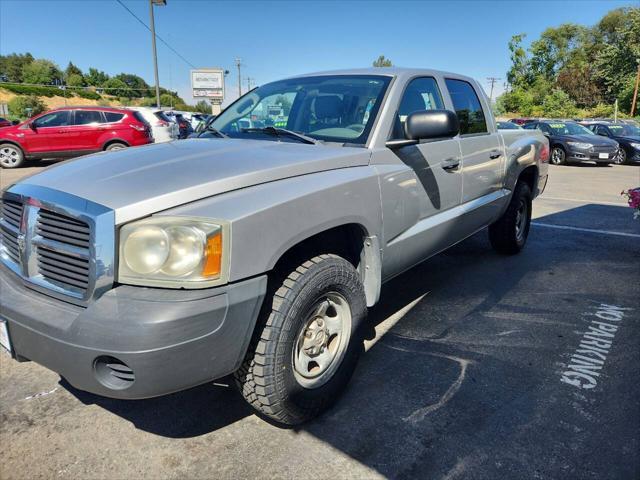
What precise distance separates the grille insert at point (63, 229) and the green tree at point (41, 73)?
105077mm

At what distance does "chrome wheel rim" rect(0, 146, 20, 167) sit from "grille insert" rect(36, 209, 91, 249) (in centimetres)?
1414

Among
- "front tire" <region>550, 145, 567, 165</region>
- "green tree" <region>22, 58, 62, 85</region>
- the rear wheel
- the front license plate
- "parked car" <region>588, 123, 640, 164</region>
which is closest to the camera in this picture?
the front license plate

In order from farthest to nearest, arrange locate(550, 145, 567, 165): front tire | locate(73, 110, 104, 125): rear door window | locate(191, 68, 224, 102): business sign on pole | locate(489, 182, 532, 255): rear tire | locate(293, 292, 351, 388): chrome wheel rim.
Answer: locate(191, 68, 224, 102): business sign on pole < locate(550, 145, 567, 165): front tire < locate(73, 110, 104, 125): rear door window < locate(489, 182, 532, 255): rear tire < locate(293, 292, 351, 388): chrome wheel rim

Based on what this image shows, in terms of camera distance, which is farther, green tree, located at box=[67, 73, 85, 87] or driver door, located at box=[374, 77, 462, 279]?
green tree, located at box=[67, 73, 85, 87]

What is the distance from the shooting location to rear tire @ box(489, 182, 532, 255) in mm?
4944

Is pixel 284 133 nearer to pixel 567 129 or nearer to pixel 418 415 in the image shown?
pixel 418 415

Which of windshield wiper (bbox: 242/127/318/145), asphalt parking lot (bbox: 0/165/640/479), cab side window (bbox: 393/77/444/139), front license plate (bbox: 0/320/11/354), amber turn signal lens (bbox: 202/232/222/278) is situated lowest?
asphalt parking lot (bbox: 0/165/640/479)

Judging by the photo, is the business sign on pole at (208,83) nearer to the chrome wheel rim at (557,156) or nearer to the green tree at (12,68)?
the chrome wheel rim at (557,156)

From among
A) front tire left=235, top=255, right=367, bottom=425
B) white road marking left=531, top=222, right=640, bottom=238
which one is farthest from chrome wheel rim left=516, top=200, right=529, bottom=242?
front tire left=235, top=255, right=367, bottom=425

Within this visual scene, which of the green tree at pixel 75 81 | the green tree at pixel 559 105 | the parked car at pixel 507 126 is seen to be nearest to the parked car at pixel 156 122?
the parked car at pixel 507 126

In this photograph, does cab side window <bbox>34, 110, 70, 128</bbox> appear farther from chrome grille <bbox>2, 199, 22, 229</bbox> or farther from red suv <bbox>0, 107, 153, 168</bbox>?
chrome grille <bbox>2, 199, 22, 229</bbox>

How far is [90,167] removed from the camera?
2293 millimetres

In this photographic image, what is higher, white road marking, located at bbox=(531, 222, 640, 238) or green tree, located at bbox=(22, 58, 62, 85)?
green tree, located at bbox=(22, 58, 62, 85)

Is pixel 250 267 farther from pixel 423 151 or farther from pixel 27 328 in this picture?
pixel 423 151
